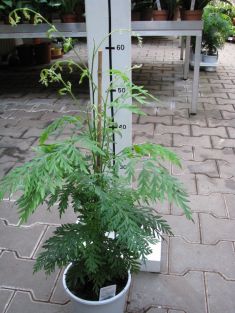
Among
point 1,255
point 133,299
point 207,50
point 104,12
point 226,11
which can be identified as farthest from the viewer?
point 226,11

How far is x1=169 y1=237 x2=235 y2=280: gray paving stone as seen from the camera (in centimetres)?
188

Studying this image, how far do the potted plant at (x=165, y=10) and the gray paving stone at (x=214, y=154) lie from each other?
1553 millimetres

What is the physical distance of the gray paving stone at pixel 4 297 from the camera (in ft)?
5.52

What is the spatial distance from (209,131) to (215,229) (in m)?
1.60

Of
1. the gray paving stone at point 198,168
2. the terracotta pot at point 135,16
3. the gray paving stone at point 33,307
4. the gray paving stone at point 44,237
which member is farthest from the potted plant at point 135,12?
the gray paving stone at point 33,307

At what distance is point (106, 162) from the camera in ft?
4.33

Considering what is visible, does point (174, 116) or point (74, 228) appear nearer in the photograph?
point (74, 228)

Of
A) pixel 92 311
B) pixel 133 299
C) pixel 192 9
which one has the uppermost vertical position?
pixel 192 9

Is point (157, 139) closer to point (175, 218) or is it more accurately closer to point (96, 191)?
point (175, 218)

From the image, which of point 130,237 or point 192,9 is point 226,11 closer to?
point 192,9

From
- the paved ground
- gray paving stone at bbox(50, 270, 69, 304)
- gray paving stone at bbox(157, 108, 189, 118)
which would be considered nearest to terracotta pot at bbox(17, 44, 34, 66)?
the paved ground

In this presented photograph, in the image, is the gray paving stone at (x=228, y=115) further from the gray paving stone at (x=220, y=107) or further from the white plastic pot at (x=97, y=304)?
the white plastic pot at (x=97, y=304)

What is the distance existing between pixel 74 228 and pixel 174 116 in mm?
2867

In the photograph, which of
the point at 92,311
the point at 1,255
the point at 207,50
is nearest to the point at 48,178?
the point at 92,311
